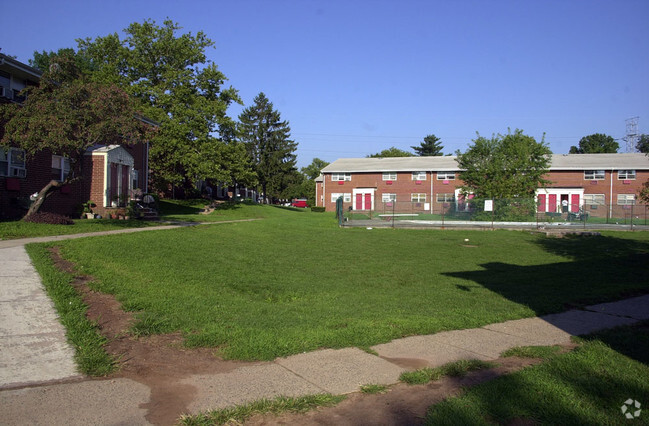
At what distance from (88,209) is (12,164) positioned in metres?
3.93

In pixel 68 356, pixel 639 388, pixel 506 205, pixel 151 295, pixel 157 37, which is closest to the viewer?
pixel 639 388

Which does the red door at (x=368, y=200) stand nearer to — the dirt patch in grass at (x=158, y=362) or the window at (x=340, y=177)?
the window at (x=340, y=177)

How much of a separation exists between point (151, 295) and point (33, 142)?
9.11 meters

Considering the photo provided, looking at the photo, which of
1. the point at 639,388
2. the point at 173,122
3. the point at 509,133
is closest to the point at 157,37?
the point at 173,122

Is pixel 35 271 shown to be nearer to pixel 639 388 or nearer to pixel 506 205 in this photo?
pixel 639 388

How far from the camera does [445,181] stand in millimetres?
49969

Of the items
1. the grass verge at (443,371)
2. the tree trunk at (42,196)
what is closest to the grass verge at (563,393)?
the grass verge at (443,371)

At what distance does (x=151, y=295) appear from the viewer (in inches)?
312

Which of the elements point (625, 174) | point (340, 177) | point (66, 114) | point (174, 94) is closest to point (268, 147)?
point (340, 177)

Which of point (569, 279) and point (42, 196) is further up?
point (42, 196)

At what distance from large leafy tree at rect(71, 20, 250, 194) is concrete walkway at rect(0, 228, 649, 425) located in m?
27.3

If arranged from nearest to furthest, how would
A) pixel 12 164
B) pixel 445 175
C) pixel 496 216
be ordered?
pixel 12 164
pixel 496 216
pixel 445 175

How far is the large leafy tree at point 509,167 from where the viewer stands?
34844mm

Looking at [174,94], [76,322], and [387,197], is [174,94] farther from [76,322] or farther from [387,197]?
[76,322]
